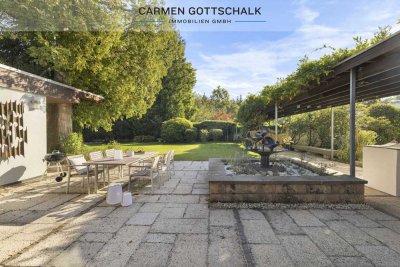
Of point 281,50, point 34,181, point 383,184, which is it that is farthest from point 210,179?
point 281,50

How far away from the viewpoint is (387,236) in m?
3.19

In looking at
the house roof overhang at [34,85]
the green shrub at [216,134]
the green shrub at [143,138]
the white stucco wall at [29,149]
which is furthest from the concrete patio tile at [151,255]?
the green shrub at [143,138]

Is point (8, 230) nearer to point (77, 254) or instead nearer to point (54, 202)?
point (54, 202)

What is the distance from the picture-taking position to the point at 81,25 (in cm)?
823

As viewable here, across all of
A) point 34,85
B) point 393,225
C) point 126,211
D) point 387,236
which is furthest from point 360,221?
point 34,85

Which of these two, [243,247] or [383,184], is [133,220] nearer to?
[243,247]

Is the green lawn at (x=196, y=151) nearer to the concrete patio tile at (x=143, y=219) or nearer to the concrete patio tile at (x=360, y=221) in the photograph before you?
the concrete patio tile at (x=143, y=219)

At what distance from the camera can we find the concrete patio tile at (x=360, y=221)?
361 centimetres

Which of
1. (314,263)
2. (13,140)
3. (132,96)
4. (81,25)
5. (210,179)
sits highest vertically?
(81,25)

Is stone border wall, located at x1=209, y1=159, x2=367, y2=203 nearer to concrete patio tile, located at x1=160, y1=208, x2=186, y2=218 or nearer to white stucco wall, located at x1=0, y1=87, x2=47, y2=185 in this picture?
concrete patio tile, located at x1=160, y1=208, x2=186, y2=218

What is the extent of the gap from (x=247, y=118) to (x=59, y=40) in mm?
8972

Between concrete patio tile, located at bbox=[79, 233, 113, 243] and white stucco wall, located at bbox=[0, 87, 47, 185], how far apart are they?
4.21m

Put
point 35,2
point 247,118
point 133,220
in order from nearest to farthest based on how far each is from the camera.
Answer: point 133,220, point 35,2, point 247,118

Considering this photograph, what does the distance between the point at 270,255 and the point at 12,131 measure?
22.2 ft
